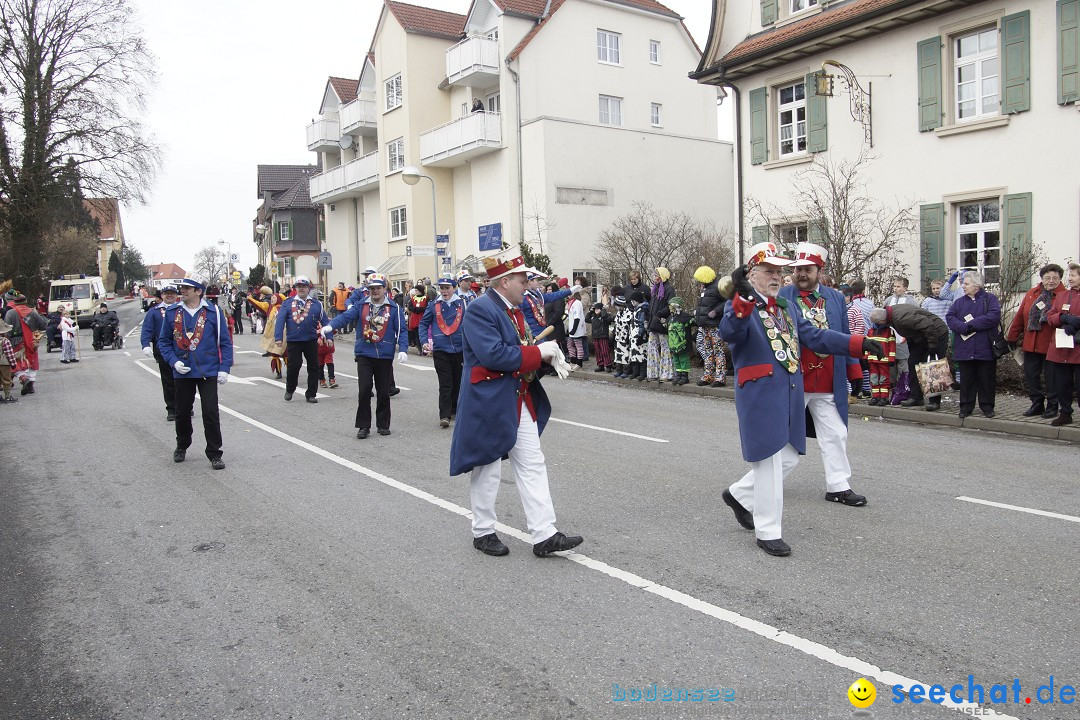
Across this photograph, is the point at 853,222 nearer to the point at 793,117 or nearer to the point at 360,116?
the point at 793,117

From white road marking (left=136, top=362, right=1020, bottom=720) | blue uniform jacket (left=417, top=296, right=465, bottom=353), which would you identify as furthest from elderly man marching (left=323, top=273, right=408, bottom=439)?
white road marking (left=136, top=362, right=1020, bottom=720)

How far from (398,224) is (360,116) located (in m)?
7.01

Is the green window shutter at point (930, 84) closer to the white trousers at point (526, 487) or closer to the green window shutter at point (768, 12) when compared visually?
the green window shutter at point (768, 12)

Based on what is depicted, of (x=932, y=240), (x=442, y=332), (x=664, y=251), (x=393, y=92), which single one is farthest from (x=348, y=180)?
(x=442, y=332)

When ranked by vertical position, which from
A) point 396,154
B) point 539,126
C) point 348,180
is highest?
point 396,154

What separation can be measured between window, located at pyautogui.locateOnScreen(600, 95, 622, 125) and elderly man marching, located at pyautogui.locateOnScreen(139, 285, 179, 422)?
23309mm

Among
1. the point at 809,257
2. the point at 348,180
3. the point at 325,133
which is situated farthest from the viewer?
the point at 325,133

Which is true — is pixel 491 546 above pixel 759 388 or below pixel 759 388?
below

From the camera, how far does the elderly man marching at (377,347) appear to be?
432 inches

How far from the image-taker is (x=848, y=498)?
22.5 ft

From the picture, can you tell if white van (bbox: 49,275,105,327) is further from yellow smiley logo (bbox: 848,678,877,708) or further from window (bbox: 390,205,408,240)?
yellow smiley logo (bbox: 848,678,877,708)

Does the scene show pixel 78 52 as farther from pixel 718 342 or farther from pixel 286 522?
pixel 286 522

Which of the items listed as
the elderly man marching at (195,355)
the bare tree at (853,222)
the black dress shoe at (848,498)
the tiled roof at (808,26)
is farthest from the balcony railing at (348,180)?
the black dress shoe at (848,498)

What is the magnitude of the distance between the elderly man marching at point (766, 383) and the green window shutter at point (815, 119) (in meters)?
15.0
